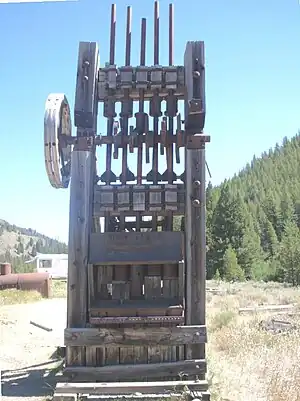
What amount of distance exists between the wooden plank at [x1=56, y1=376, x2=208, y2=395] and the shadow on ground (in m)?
0.34

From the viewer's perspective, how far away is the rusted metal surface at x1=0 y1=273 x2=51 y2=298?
16861mm

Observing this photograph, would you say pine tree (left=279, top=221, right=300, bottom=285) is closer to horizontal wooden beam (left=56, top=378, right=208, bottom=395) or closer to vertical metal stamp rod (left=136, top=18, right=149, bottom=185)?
vertical metal stamp rod (left=136, top=18, right=149, bottom=185)

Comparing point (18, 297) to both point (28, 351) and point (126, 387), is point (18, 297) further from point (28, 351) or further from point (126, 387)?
point (126, 387)

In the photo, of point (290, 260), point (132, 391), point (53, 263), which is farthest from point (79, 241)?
point (53, 263)

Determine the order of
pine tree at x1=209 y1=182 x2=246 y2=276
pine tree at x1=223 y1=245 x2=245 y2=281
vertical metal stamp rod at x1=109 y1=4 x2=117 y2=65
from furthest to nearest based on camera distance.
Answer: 1. pine tree at x1=209 y1=182 x2=246 y2=276
2. pine tree at x1=223 y1=245 x2=245 y2=281
3. vertical metal stamp rod at x1=109 y1=4 x2=117 y2=65

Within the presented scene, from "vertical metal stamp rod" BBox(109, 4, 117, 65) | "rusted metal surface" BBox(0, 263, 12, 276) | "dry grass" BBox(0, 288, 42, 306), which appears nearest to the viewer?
"vertical metal stamp rod" BBox(109, 4, 117, 65)

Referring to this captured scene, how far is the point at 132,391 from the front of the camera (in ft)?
13.3

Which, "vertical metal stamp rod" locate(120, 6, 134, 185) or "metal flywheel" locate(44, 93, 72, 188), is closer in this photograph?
"metal flywheel" locate(44, 93, 72, 188)

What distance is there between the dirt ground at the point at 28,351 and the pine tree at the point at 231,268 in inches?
950

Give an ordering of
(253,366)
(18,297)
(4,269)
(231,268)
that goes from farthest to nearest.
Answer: (231,268) → (4,269) → (18,297) → (253,366)

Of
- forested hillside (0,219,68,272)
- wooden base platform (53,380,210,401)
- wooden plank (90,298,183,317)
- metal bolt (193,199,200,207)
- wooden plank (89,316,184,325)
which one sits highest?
forested hillside (0,219,68,272)

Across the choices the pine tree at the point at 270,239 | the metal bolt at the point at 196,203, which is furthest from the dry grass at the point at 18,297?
the pine tree at the point at 270,239

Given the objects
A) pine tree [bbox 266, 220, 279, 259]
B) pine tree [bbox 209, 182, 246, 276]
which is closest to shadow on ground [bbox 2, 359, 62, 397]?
pine tree [bbox 209, 182, 246, 276]

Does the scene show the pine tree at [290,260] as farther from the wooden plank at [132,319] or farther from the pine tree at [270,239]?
the wooden plank at [132,319]
